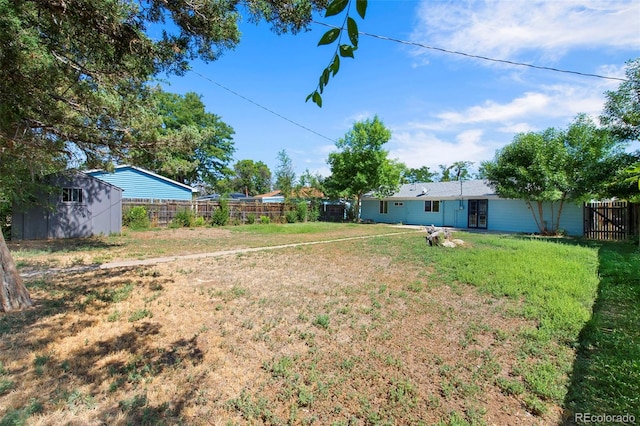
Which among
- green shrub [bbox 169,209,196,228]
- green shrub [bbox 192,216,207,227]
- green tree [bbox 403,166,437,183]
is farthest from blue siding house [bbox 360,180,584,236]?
green tree [bbox 403,166,437,183]

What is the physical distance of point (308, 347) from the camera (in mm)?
3443

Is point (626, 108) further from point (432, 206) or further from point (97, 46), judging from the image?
point (97, 46)

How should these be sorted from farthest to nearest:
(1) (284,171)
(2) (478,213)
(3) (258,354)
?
1. (1) (284,171)
2. (2) (478,213)
3. (3) (258,354)

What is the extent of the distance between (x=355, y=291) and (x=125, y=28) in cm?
508

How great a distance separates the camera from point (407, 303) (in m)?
4.82

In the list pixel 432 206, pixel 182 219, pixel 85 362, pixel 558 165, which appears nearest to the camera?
pixel 85 362

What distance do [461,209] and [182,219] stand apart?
17.1 metres

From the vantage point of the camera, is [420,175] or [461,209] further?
[420,175]

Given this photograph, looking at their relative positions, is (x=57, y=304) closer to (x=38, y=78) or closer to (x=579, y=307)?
(x=38, y=78)

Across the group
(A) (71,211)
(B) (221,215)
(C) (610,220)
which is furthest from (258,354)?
(C) (610,220)

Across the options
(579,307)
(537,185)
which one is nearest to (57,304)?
(579,307)

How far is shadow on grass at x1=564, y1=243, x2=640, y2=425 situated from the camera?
8.25ft

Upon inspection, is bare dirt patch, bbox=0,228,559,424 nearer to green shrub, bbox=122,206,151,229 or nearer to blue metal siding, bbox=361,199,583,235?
green shrub, bbox=122,206,151,229

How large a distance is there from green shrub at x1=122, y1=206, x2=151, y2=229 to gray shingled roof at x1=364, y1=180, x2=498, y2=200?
1605 cm
